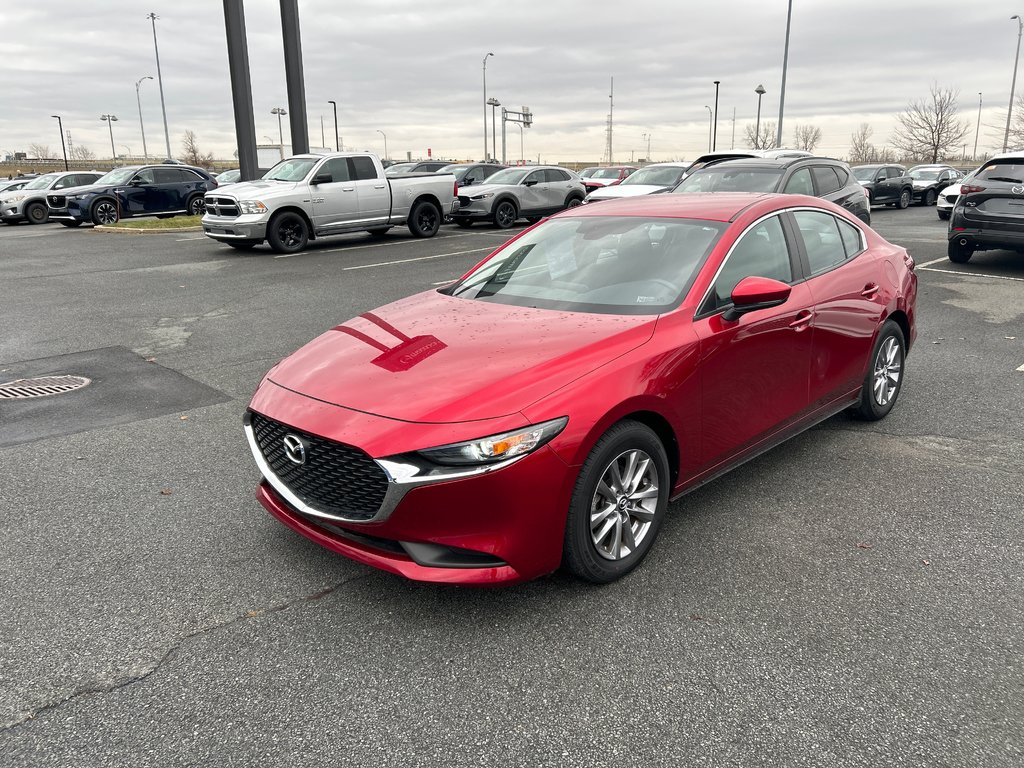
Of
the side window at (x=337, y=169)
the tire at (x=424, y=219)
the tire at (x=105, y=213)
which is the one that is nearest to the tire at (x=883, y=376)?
the side window at (x=337, y=169)

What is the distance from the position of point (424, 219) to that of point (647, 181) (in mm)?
5238

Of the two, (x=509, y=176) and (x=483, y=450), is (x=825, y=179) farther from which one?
(x=509, y=176)

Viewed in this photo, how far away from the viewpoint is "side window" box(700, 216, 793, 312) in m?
3.89

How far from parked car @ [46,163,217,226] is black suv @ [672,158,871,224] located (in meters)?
17.5

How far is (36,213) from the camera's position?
27.3 m

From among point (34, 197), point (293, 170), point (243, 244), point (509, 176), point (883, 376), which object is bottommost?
point (243, 244)

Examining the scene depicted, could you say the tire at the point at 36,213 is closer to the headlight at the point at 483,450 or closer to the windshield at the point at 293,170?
the windshield at the point at 293,170

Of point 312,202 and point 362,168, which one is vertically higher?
point 362,168

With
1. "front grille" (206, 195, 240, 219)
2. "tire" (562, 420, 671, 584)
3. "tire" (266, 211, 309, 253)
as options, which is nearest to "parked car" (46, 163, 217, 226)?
"front grille" (206, 195, 240, 219)

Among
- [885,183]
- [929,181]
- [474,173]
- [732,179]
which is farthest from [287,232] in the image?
[929,181]

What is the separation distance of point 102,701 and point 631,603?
6.51ft

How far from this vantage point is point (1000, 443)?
5062 millimetres

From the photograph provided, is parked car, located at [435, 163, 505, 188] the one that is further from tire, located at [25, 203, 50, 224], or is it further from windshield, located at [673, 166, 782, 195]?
tire, located at [25, 203, 50, 224]

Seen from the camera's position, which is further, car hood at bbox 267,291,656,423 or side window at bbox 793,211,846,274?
side window at bbox 793,211,846,274
